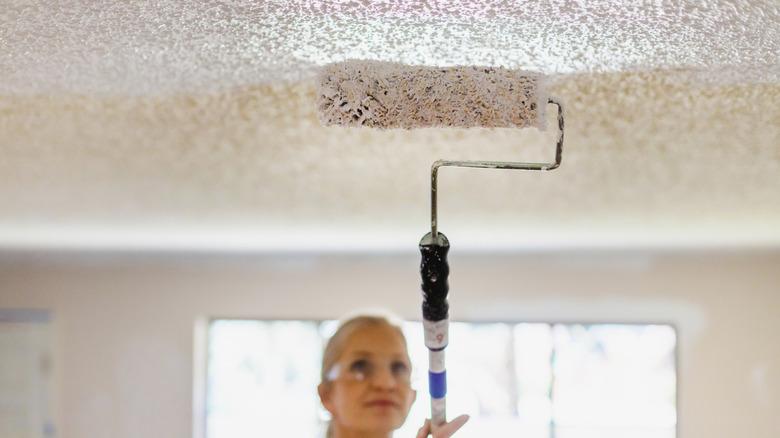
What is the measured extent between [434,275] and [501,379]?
153 inches

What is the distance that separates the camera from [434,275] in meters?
0.66

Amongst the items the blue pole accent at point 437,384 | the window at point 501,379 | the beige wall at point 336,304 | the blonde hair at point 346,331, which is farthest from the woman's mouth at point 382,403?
the window at point 501,379

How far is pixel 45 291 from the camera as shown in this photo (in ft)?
14.0

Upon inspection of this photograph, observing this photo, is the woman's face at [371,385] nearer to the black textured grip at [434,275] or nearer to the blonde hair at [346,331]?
the blonde hair at [346,331]

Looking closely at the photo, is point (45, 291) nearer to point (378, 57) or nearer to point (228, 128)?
point (228, 128)

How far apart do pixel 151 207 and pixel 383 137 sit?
1.23 m

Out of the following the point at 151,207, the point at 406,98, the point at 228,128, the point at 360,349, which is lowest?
the point at 360,349

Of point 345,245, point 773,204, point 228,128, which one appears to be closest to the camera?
point 228,128

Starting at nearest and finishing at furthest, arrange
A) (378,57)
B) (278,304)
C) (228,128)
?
(378,57)
(228,128)
(278,304)

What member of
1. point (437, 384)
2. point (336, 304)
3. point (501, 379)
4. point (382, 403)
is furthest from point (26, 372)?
point (437, 384)

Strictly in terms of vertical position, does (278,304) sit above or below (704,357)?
above

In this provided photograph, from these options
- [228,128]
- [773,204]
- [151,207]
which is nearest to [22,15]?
[228,128]

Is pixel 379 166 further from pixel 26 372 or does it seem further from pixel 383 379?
pixel 26 372

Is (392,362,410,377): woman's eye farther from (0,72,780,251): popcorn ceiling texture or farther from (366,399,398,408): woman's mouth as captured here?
(0,72,780,251): popcorn ceiling texture
